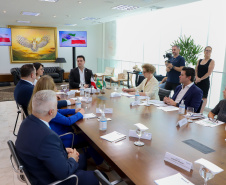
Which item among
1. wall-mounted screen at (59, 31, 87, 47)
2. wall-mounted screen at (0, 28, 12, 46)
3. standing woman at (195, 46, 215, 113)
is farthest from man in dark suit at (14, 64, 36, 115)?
wall-mounted screen at (59, 31, 87, 47)

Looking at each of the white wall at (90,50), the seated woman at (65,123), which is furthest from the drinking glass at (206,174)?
the white wall at (90,50)

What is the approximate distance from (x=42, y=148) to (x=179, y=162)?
0.94 metres

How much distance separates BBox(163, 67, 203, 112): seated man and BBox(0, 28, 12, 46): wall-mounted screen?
8.85 m

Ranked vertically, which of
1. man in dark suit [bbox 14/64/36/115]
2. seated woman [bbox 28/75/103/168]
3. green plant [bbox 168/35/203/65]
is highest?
green plant [bbox 168/35/203/65]

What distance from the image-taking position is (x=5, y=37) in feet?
30.6

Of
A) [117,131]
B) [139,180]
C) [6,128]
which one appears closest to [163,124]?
[117,131]

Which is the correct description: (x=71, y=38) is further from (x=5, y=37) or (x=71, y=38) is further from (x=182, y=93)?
(x=182, y=93)

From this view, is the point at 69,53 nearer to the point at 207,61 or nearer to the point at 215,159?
the point at 207,61

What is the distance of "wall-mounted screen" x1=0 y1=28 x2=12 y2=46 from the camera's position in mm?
9258

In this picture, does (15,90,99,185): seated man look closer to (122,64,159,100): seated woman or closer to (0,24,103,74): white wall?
(122,64,159,100): seated woman

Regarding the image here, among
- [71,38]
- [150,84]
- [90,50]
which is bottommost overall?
[150,84]

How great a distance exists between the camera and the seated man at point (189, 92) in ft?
9.37

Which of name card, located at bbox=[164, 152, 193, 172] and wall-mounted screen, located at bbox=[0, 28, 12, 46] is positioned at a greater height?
wall-mounted screen, located at bbox=[0, 28, 12, 46]

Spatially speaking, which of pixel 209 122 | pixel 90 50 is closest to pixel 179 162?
pixel 209 122
